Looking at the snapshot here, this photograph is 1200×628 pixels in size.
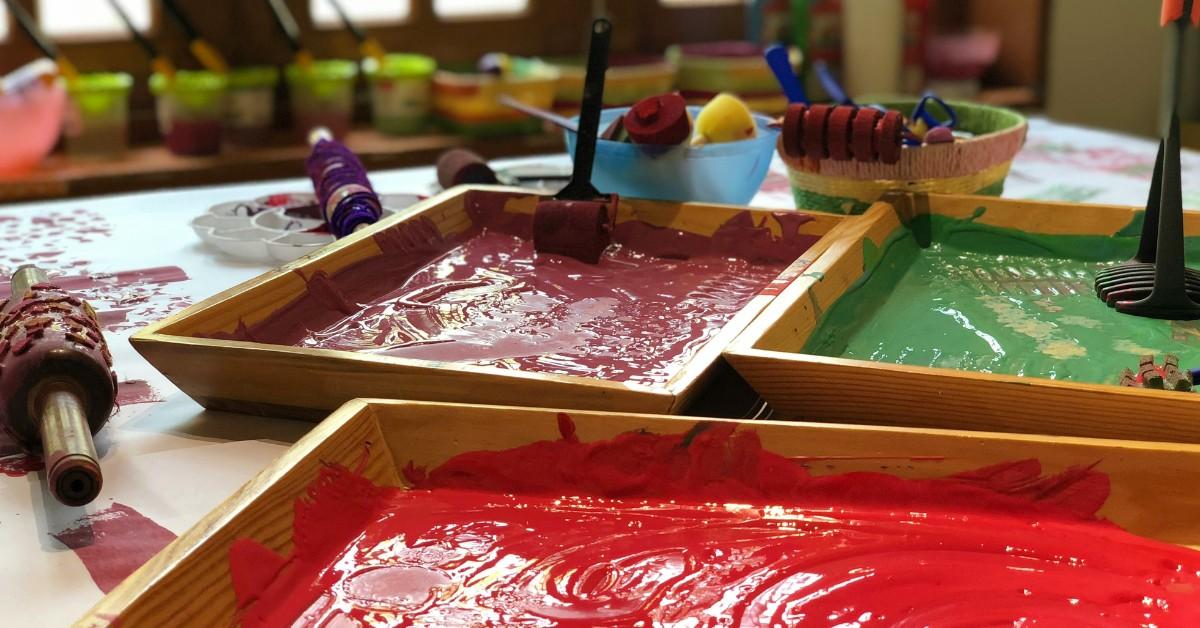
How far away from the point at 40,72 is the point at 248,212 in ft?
4.01

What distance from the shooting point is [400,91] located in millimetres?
3145

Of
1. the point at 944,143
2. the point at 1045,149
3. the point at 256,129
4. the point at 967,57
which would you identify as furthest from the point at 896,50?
the point at 944,143

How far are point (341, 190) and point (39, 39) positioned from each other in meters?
1.60

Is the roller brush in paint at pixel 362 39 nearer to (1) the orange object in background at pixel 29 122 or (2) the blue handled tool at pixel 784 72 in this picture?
(1) the orange object in background at pixel 29 122

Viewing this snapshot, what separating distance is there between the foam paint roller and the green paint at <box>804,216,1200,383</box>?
32cm

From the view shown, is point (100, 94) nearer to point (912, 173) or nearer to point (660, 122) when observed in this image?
point (660, 122)

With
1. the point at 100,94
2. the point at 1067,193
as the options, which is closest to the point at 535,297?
the point at 1067,193

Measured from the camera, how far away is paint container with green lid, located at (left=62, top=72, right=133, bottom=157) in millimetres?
2820

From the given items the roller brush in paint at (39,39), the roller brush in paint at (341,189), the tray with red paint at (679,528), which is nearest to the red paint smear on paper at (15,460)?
the tray with red paint at (679,528)

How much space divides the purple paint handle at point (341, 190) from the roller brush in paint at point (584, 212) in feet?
0.77

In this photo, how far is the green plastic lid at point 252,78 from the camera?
2994 millimetres

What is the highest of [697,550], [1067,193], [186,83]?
[186,83]

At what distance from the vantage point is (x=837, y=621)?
0.71m

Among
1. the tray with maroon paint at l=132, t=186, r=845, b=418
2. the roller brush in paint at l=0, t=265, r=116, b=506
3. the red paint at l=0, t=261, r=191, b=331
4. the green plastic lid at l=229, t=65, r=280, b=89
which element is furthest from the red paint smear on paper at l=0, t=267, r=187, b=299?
the green plastic lid at l=229, t=65, r=280, b=89
